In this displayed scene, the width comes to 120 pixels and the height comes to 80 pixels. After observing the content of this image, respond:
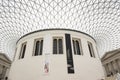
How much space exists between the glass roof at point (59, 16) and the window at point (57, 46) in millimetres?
10980

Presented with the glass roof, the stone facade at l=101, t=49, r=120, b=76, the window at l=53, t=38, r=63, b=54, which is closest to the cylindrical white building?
the window at l=53, t=38, r=63, b=54

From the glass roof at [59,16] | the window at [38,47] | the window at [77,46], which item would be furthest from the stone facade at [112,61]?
the window at [38,47]

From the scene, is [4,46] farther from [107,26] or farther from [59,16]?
[107,26]

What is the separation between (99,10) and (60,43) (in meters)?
16.9

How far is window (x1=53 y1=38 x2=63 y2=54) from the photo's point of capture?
19.6m

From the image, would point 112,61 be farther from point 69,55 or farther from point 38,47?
point 38,47

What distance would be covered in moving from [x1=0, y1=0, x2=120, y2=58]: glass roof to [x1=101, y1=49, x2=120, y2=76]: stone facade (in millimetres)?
7076

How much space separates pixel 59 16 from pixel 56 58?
53.8 ft

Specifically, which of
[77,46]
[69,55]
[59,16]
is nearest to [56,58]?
[69,55]

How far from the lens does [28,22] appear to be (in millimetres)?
34031

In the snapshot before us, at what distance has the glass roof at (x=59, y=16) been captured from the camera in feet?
91.8

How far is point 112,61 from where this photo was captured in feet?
140

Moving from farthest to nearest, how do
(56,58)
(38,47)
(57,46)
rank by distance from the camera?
(38,47) → (57,46) → (56,58)

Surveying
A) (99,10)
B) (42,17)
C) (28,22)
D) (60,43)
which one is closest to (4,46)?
(28,22)
